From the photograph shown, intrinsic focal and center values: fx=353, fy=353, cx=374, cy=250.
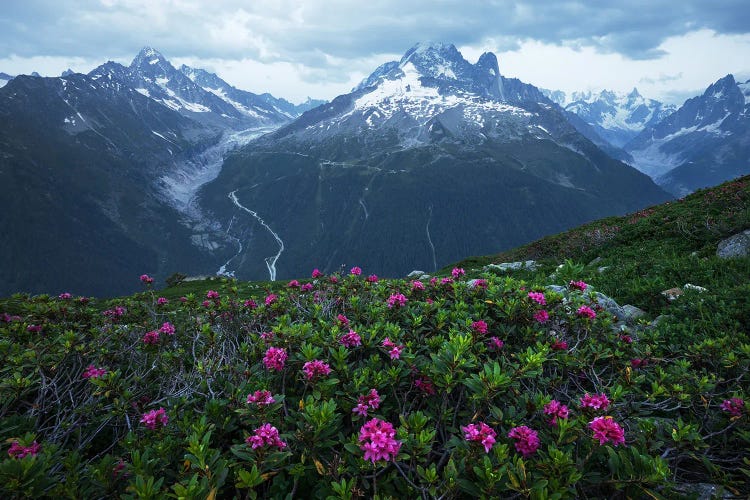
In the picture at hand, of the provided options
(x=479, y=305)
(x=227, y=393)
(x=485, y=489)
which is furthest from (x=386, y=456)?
(x=479, y=305)

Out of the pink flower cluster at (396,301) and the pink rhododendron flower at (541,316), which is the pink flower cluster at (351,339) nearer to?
the pink flower cluster at (396,301)

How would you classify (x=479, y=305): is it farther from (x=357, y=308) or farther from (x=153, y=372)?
(x=153, y=372)

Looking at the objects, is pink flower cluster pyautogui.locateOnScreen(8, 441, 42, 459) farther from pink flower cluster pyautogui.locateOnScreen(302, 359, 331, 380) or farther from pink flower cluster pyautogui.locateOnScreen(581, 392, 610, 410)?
pink flower cluster pyautogui.locateOnScreen(581, 392, 610, 410)

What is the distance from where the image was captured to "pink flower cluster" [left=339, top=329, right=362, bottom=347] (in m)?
5.21

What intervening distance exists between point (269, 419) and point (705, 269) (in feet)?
41.8

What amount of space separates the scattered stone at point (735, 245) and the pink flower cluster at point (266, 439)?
16.4m

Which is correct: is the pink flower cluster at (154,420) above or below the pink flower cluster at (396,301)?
below

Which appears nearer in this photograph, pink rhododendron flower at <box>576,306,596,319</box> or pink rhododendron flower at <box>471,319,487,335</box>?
pink rhododendron flower at <box>471,319,487,335</box>

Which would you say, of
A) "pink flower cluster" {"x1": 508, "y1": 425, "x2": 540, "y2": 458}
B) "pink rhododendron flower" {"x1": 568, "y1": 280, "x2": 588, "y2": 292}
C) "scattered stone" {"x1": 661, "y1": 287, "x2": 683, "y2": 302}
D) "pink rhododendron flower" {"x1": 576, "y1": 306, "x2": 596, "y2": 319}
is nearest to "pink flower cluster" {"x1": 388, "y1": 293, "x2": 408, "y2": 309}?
"pink rhododendron flower" {"x1": 576, "y1": 306, "x2": 596, "y2": 319}

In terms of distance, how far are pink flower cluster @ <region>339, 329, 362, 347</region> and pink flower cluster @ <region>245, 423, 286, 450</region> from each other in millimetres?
1940

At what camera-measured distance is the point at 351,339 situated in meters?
5.27

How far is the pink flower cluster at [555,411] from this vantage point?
3.69 m

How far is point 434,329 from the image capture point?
6.00 m

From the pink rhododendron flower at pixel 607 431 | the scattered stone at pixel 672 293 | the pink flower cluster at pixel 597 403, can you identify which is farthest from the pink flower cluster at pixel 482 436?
the scattered stone at pixel 672 293
